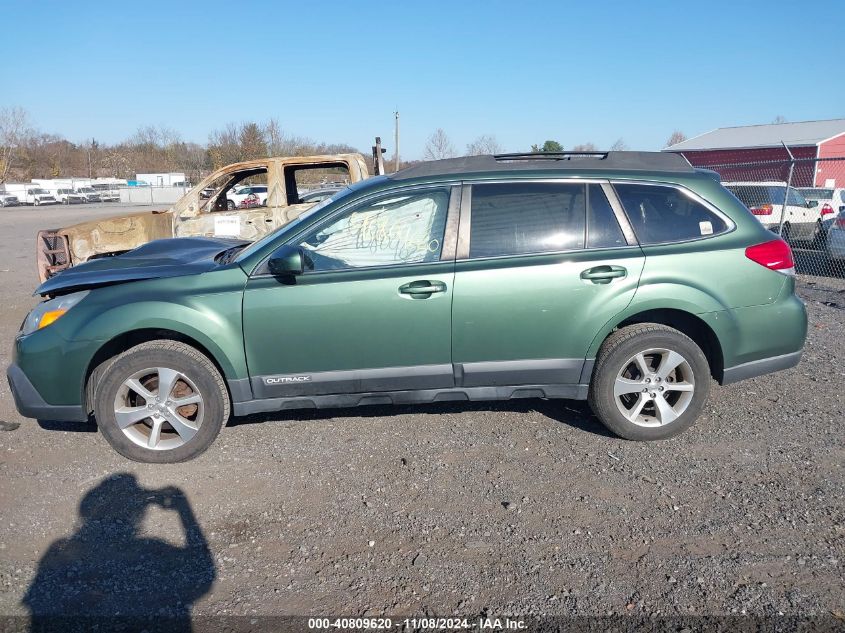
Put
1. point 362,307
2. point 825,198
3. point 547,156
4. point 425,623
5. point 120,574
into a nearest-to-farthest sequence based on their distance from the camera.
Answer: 1. point 425,623
2. point 120,574
3. point 362,307
4. point 547,156
5. point 825,198

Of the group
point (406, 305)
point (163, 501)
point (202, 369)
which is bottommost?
point (163, 501)

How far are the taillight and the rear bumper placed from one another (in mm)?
592

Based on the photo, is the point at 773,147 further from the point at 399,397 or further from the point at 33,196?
the point at 33,196

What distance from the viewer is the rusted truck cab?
7.87 metres

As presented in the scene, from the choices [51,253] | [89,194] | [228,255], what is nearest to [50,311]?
[228,255]

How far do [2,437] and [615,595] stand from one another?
4171mm

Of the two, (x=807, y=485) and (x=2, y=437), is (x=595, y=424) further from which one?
(x=2, y=437)

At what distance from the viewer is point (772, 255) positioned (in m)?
4.33

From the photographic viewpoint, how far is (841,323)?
7.63 metres

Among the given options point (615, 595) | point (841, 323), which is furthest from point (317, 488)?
point (841, 323)

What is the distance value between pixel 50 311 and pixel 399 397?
89.9 inches

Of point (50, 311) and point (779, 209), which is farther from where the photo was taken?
point (779, 209)

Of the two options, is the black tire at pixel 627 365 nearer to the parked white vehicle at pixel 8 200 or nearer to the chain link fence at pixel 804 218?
the chain link fence at pixel 804 218

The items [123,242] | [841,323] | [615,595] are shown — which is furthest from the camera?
[123,242]
